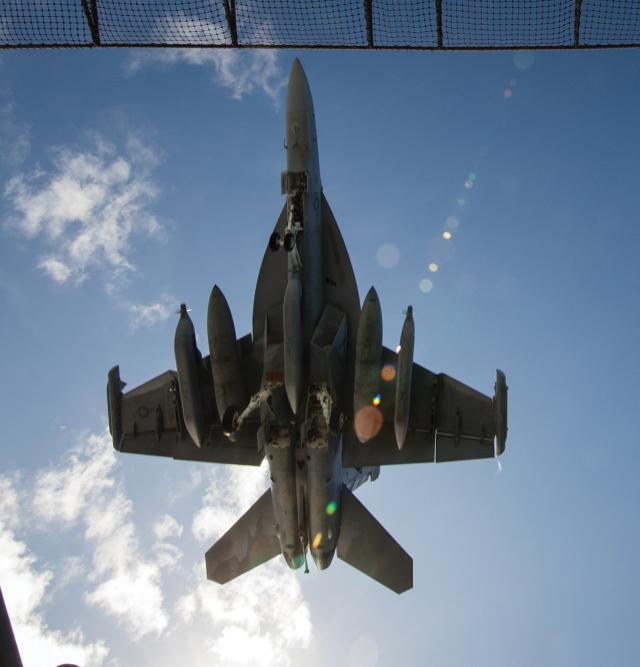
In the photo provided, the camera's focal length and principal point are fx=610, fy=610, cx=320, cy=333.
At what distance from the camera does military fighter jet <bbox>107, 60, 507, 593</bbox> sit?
13.9 meters

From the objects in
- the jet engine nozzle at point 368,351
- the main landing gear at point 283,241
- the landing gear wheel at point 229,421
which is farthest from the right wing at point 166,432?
the main landing gear at point 283,241

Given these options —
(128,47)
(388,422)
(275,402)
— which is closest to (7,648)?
(128,47)

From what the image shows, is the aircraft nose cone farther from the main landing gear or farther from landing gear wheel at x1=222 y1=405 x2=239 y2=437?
the main landing gear

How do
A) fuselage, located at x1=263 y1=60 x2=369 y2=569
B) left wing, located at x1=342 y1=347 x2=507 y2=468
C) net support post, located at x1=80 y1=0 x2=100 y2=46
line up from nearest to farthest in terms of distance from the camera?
net support post, located at x1=80 y1=0 x2=100 y2=46, fuselage, located at x1=263 y1=60 x2=369 y2=569, left wing, located at x1=342 y1=347 x2=507 y2=468

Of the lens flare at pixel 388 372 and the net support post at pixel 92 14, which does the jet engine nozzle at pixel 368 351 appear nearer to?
the lens flare at pixel 388 372

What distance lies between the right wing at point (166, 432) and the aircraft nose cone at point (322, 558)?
10.5 feet

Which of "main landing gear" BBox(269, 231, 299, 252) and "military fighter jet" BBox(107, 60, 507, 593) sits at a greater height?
"main landing gear" BBox(269, 231, 299, 252)

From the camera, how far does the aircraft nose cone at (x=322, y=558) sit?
15.0m

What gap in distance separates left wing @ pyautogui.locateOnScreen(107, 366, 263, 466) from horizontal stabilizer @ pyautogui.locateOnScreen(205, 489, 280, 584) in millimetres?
1502

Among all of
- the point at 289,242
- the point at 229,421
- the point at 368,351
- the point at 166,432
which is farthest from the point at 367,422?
the point at 166,432

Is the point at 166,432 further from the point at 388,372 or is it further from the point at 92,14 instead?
the point at 92,14

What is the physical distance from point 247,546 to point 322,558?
317 cm

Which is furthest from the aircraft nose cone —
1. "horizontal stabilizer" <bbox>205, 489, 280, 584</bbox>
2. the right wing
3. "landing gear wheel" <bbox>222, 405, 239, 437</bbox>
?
"landing gear wheel" <bbox>222, 405, 239, 437</bbox>

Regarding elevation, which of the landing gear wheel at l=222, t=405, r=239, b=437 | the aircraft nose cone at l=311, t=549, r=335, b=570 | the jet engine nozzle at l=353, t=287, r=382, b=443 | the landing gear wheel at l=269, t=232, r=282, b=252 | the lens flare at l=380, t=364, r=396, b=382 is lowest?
the aircraft nose cone at l=311, t=549, r=335, b=570
